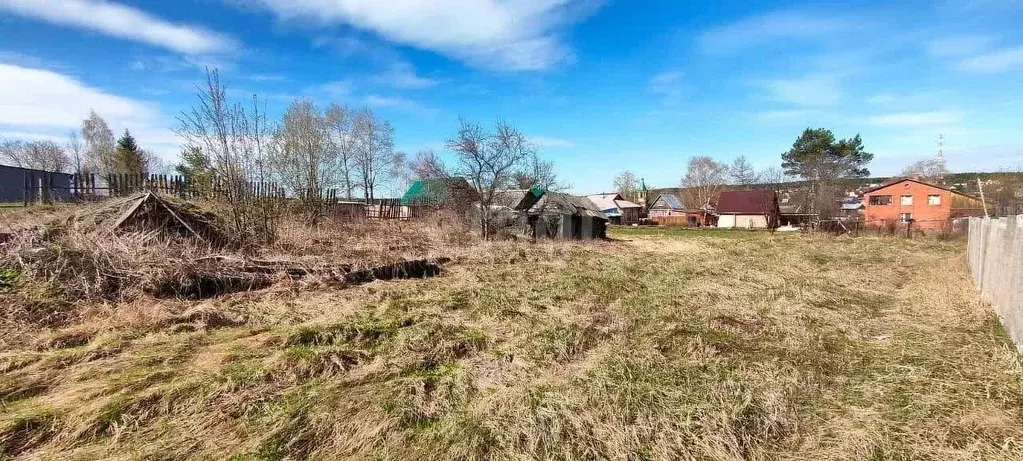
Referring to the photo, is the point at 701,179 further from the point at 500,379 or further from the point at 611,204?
the point at 500,379

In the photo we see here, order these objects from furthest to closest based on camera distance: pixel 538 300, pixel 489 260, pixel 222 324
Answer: pixel 489 260
pixel 538 300
pixel 222 324

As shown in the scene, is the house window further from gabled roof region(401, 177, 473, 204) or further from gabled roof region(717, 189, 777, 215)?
gabled roof region(401, 177, 473, 204)

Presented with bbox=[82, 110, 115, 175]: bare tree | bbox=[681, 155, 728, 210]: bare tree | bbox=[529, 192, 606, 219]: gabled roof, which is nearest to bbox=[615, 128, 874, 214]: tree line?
bbox=[681, 155, 728, 210]: bare tree

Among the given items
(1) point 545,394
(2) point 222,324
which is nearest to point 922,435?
(1) point 545,394

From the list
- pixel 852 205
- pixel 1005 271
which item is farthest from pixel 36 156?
pixel 852 205

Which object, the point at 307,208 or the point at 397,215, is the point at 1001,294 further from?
the point at 397,215

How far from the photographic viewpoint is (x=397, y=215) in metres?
22.2

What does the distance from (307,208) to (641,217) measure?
50.5 metres

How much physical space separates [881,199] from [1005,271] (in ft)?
142

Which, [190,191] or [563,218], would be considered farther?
[563,218]

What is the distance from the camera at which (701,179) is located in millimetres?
63688

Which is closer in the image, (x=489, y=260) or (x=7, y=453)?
(x=7, y=453)

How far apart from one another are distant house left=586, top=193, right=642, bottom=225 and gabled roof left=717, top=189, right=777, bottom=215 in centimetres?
1009

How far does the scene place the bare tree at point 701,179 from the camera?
59678 mm
